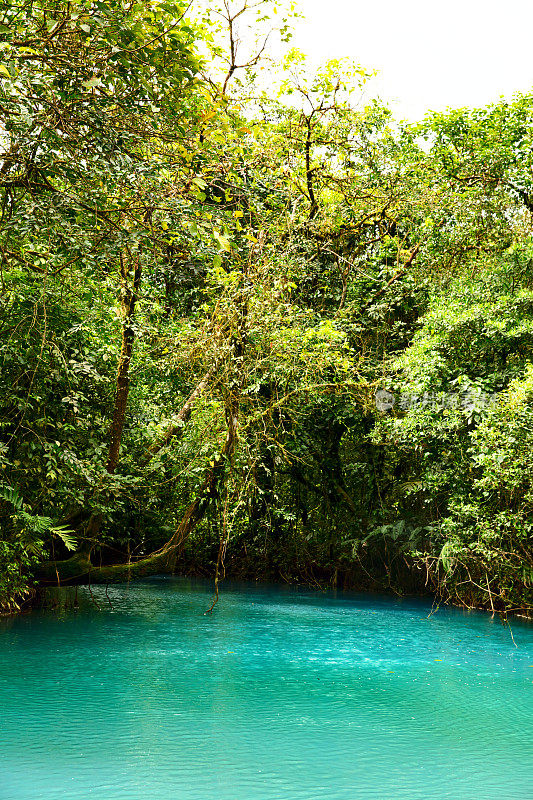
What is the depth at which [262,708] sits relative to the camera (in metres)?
6.53

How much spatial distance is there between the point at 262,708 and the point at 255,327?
20.7 ft

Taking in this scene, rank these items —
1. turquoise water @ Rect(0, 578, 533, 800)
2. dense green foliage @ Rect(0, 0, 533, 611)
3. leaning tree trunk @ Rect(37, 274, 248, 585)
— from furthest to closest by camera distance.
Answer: leaning tree trunk @ Rect(37, 274, 248, 585) < dense green foliage @ Rect(0, 0, 533, 611) < turquoise water @ Rect(0, 578, 533, 800)

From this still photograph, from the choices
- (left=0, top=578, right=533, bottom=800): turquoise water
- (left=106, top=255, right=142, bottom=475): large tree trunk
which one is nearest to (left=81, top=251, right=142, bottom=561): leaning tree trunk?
(left=106, top=255, right=142, bottom=475): large tree trunk

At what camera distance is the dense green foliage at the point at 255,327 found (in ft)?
20.1

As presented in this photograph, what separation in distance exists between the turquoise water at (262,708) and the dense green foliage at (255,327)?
1.41 meters

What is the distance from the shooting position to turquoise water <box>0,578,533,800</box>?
478 centimetres

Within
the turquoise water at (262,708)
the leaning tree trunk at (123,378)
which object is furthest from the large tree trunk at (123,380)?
the turquoise water at (262,708)

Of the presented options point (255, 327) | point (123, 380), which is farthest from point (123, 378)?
point (255, 327)

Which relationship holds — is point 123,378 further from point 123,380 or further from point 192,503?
point 192,503

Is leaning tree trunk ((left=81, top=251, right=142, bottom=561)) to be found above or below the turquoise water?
above

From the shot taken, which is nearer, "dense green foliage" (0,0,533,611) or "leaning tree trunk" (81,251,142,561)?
"dense green foliage" (0,0,533,611)

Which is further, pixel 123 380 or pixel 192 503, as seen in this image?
pixel 192 503

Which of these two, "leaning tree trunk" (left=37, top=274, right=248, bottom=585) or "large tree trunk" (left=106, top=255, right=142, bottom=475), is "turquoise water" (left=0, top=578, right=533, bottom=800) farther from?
"large tree trunk" (left=106, top=255, right=142, bottom=475)

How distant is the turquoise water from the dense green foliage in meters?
1.41
